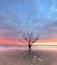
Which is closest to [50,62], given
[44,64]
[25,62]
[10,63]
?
[44,64]

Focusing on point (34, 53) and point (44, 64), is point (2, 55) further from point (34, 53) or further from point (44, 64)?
Answer: point (44, 64)

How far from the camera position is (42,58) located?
35.7m

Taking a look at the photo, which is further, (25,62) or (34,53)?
(34,53)

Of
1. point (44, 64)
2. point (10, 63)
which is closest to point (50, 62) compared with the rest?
point (44, 64)

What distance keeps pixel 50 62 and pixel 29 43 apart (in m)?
5.09

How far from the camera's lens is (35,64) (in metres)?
33.0

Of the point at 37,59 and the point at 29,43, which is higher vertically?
the point at 29,43

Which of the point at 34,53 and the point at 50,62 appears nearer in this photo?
the point at 50,62

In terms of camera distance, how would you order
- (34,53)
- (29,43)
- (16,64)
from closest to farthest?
(16,64), (29,43), (34,53)

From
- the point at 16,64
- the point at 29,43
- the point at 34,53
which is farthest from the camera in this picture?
the point at 34,53

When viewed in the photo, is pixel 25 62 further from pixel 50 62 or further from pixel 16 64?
pixel 50 62

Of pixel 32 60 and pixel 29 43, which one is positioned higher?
pixel 29 43

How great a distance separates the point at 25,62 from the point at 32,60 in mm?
1596

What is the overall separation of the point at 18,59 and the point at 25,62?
2080 mm
